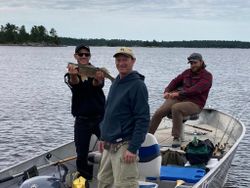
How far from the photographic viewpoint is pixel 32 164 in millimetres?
7516

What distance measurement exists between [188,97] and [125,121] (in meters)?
4.34

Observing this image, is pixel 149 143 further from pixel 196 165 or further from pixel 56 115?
pixel 56 115

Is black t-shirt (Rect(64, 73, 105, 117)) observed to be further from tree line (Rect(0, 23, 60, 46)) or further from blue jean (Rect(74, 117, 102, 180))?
tree line (Rect(0, 23, 60, 46))

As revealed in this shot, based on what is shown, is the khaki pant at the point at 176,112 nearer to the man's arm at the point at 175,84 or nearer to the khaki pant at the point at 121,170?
the man's arm at the point at 175,84

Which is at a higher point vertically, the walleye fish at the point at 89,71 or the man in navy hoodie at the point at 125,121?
the walleye fish at the point at 89,71

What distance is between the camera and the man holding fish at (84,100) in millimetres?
6625

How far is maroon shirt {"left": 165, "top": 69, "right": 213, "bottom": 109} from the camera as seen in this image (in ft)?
30.2

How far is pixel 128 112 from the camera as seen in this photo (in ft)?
17.1

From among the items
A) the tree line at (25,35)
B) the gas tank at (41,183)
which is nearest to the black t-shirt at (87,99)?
the gas tank at (41,183)

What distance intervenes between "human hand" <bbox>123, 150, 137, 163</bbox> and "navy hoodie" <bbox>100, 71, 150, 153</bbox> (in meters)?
0.05

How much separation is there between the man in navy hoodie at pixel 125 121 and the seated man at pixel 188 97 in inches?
156

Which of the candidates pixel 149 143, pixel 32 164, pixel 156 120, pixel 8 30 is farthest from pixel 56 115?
pixel 8 30

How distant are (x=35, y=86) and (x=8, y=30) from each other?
5109 inches

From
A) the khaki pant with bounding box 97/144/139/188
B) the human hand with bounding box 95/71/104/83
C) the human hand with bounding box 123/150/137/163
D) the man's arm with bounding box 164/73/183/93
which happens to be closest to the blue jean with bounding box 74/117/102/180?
the human hand with bounding box 95/71/104/83
